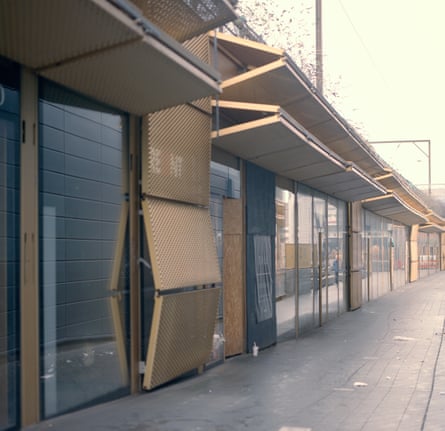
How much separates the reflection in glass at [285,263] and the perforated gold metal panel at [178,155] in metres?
3.95

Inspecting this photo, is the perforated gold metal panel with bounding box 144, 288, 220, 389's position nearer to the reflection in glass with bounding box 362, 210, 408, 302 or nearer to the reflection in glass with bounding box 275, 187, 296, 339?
the reflection in glass with bounding box 275, 187, 296, 339

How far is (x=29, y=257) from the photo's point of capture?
562 cm

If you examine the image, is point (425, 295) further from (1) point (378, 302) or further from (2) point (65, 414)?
(2) point (65, 414)

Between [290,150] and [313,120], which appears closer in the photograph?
[290,150]

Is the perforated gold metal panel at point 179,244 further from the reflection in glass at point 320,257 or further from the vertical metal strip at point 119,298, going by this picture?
the reflection in glass at point 320,257

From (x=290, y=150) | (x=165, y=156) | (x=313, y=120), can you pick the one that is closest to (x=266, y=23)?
(x=313, y=120)

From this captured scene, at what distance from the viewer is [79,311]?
21.0 ft

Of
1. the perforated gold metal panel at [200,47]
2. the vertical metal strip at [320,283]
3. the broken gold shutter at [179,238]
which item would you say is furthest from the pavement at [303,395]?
the perforated gold metal panel at [200,47]

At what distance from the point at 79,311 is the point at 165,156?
2.08 metres

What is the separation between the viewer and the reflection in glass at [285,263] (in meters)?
12.1

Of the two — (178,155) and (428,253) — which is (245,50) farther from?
(428,253)

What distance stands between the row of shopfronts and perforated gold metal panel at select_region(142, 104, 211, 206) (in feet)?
0.07

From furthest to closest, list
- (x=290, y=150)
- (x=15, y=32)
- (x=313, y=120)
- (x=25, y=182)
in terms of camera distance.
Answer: (x=313, y=120)
(x=290, y=150)
(x=25, y=182)
(x=15, y=32)

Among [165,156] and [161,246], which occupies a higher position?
[165,156]
